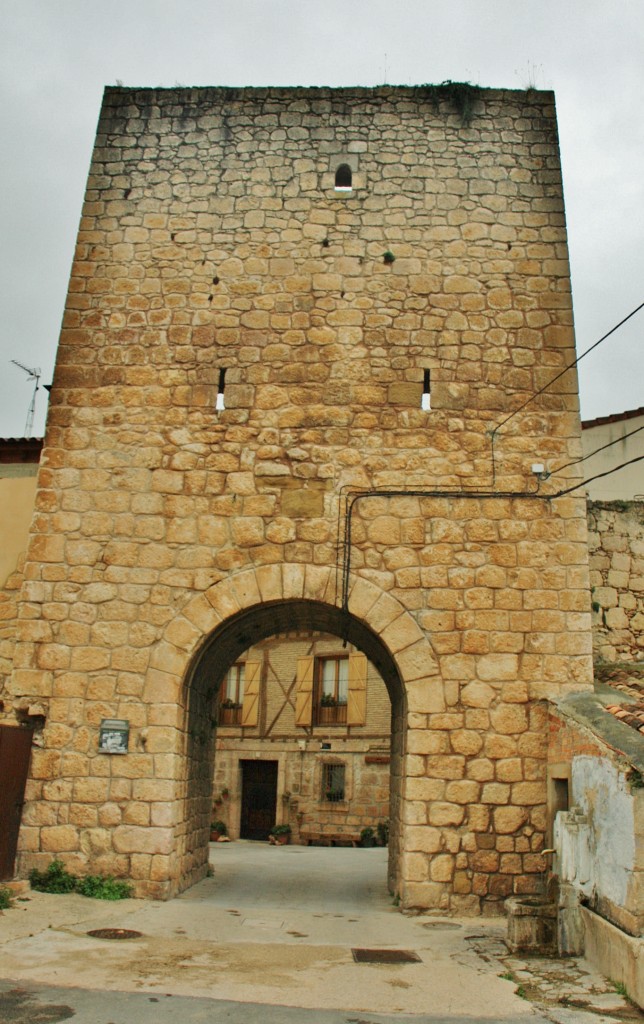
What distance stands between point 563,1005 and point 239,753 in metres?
16.5

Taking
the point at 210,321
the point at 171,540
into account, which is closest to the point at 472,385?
the point at 210,321

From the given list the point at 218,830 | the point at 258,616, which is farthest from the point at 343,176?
the point at 218,830

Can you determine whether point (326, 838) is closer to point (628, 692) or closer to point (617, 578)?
point (617, 578)

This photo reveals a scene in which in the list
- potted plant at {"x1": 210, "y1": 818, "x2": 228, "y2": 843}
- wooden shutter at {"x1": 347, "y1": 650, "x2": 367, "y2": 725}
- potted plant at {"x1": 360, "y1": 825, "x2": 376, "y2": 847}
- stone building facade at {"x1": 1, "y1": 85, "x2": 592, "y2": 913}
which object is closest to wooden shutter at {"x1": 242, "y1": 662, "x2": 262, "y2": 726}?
potted plant at {"x1": 210, "y1": 818, "x2": 228, "y2": 843}

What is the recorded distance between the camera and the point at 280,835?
18.6 meters

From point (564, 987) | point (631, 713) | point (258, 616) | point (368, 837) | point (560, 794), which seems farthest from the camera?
point (368, 837)

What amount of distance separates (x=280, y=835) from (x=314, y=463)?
42.3 feet

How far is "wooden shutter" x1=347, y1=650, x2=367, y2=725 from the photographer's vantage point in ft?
62.4

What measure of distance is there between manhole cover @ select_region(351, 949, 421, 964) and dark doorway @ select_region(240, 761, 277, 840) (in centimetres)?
1446

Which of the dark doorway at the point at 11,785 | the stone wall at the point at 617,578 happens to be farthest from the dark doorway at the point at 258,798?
the dark doorway at the point at 11,785

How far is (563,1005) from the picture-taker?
177 inches

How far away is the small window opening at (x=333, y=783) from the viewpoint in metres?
19.1

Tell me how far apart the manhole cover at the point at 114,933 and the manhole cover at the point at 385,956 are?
157cm

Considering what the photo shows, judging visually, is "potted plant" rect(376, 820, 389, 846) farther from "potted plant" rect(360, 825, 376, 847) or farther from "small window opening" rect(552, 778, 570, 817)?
"small window opening" rect(552, 778, 570, 817)
